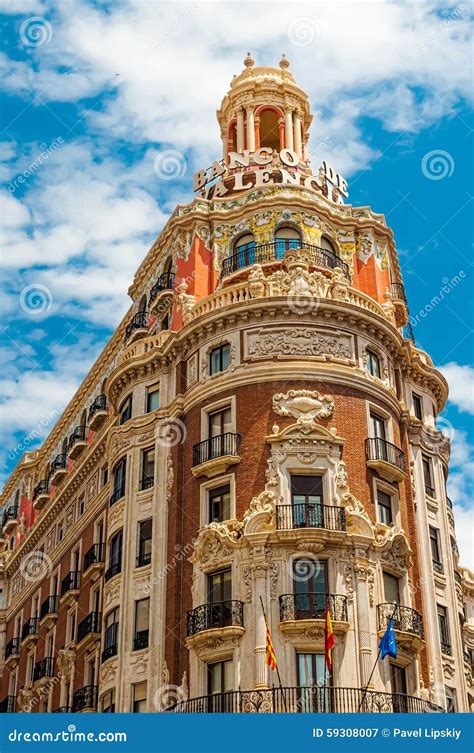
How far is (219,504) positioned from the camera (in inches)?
1977

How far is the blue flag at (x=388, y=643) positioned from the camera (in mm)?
44188

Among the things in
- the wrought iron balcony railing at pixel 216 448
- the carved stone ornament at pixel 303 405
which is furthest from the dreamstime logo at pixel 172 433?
the carved stone ornament at pixel 303 405

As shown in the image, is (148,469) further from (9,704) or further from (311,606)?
(9,704)

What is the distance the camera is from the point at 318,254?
5797 cm

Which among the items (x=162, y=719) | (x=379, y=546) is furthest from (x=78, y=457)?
(x=162, y=719)

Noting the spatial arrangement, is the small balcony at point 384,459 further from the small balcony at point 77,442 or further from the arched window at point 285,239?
the small balcony at point 77,442

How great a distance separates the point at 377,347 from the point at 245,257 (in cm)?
845

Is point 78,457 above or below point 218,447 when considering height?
above

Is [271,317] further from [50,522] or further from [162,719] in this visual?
[50,522]

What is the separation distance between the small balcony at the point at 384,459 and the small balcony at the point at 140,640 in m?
11.9

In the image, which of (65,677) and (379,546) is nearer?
(379,546)

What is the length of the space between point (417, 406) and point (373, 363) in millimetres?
5144

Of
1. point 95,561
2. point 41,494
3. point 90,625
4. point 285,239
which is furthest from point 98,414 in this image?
point 285,239

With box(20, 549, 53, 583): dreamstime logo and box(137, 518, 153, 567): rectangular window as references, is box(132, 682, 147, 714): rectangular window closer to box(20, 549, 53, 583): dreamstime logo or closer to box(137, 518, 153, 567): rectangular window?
box(137, 518, 153, 567): rectangular window
